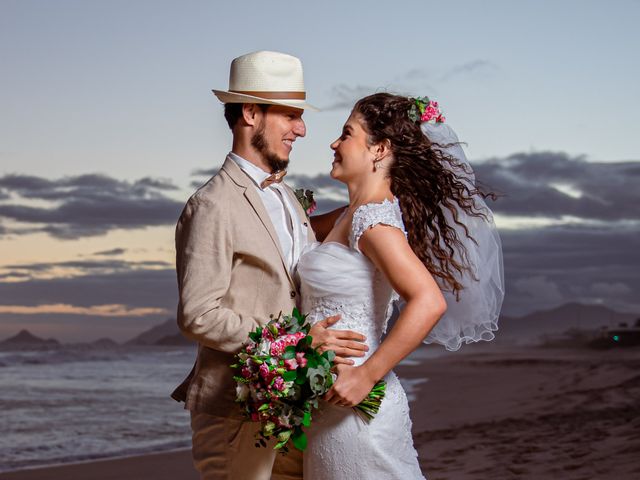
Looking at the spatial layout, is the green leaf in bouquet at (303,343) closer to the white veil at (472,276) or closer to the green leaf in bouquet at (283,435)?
the green leaf in bouquet at (283,435)

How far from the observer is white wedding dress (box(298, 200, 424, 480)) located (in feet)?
10.3

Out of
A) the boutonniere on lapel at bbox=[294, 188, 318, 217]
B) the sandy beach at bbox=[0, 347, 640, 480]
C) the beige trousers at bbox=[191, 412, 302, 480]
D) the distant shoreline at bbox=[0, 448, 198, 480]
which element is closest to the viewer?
the beige trousers at bbox=[191, 412, 302, 480]

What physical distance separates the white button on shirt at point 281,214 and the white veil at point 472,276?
2.02 ft

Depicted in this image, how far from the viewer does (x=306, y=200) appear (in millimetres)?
3918

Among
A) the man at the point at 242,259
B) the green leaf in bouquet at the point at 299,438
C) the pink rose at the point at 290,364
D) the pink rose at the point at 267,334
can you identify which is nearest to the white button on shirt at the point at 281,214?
the man at the point at 242,259

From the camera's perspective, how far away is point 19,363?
67.3 ft

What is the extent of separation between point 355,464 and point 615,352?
1721 cm

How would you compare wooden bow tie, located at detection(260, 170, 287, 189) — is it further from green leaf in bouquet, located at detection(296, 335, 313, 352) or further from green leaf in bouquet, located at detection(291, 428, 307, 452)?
green leaf in bouquet, located at detection(291, 428, 307, 452)

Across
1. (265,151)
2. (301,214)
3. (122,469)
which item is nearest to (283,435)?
(301,214)

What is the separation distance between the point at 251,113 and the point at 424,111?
71 cm

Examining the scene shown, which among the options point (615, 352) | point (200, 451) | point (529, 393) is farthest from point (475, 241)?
point (615, 352)

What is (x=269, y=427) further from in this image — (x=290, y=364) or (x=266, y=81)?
(x=266, y=81)

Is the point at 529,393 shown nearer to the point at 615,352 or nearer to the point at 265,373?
the point at 615,352

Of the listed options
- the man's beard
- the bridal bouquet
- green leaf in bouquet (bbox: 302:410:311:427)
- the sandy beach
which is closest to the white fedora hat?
the man's beard
